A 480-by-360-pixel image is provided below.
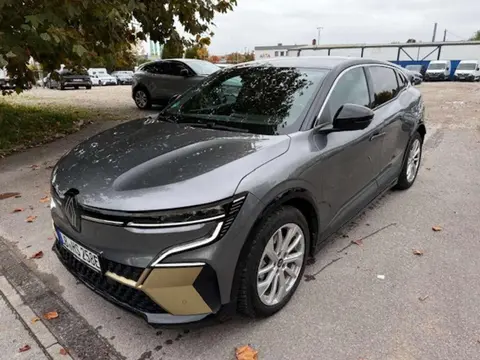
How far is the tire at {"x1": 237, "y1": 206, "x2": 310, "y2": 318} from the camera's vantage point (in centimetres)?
210

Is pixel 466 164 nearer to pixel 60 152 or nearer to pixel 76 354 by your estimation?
pixel 76 354

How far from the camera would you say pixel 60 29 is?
466 centimetres

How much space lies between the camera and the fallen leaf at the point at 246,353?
2.12 m

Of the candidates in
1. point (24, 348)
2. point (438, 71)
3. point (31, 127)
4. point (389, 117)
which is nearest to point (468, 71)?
point (438, 71)

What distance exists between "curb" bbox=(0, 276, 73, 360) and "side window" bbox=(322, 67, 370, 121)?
94.4 inches

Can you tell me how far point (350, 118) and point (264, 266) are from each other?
3.96 feet

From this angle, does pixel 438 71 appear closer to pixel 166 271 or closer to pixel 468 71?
pixel 468 71

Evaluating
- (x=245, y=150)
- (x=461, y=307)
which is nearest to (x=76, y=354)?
(x=245, y=150)

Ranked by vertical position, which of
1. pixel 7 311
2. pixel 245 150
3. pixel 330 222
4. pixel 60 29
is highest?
pixel 60 29

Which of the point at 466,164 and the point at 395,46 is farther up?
the point at 395,46

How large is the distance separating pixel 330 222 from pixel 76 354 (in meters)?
1.95

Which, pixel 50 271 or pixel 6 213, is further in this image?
pixel 6 213

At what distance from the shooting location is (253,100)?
3.05 meters

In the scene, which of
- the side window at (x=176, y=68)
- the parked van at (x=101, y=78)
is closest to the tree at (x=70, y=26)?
the side window at (x=176, y=68)
